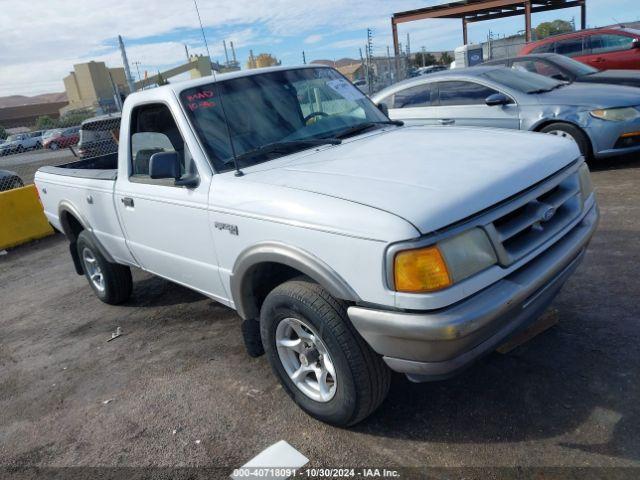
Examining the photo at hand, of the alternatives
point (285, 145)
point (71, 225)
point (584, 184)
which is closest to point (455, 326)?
point (584, 184)

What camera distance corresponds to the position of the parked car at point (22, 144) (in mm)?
34834

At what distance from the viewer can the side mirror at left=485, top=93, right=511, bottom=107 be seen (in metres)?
7.11

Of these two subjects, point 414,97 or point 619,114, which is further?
point 414,97

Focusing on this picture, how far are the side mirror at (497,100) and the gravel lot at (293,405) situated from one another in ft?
9.29

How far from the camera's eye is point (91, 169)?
538 cm

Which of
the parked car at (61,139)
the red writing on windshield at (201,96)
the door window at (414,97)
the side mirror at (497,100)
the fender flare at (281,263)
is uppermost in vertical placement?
the red writing on windshield at (201,96)

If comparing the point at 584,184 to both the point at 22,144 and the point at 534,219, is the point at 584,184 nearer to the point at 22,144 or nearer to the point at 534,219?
the point at 534,219

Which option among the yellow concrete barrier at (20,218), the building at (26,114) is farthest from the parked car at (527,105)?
the building at (26,114)

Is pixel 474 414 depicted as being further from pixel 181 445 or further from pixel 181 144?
pixel 181 144

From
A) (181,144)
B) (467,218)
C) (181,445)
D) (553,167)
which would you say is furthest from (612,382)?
(181,144)

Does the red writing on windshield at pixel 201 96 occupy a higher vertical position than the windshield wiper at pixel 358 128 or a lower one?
higher

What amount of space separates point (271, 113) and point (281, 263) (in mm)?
1248

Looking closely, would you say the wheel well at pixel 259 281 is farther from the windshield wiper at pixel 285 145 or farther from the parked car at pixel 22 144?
the parked car at pixel 22 144

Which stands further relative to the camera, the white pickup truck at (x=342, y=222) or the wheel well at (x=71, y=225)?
→ the wheel well at (x=71, y=225)
